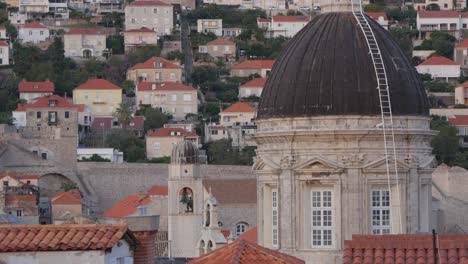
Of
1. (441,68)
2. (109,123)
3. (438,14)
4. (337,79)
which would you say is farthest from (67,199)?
(438,14)

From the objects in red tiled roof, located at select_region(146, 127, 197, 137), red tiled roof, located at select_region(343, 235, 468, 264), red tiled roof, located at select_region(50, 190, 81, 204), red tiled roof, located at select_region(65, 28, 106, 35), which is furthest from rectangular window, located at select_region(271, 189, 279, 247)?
red tiled roof, located at select_region(65, 28, 106, 35)

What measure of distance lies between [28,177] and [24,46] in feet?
146

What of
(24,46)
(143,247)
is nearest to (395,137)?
(143,247)

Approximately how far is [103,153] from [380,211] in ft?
283

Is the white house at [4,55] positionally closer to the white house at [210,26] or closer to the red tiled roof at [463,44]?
the white house at [210,26]

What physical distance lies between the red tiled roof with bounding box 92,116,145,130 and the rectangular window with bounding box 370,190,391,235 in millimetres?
97145

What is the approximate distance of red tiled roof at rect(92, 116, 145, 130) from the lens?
5281 inches

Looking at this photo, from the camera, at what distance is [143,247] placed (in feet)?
74.5

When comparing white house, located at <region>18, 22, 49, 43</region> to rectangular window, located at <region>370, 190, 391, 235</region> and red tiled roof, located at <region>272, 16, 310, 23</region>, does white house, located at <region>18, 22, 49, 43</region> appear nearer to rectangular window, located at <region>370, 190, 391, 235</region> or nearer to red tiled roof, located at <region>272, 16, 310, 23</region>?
red tiled roof, located at <region>272, 16, 310, 23</region>

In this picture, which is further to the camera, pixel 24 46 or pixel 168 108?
pixel 24 46

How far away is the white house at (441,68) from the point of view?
148m

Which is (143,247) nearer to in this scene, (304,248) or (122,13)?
(304,248)

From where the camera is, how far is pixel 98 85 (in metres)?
140

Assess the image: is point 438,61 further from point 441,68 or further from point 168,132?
point 168,132
